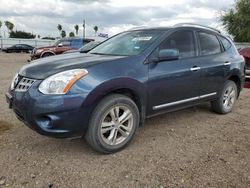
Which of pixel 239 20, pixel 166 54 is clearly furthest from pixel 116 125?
pixel 239 20

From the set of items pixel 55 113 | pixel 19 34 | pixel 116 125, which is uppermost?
pixel 19 34

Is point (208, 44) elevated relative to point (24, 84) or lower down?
elevated

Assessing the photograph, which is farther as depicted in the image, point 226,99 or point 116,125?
point 226,99

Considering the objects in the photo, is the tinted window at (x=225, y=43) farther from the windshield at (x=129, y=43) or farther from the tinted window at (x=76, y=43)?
the tinted window at (x=76, y=43)

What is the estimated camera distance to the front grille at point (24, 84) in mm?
3642

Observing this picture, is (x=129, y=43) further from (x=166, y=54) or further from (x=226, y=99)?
(x=226, y=99)

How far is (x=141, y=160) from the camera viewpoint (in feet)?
12.3

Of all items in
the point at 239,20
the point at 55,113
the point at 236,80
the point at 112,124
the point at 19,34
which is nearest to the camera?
the point at 55,113

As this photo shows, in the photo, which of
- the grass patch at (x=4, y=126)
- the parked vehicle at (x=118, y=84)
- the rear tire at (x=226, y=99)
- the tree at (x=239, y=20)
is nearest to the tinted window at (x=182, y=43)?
the parked vehicle at (x=118, y=84)

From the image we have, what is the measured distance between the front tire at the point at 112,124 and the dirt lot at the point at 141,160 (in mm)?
152

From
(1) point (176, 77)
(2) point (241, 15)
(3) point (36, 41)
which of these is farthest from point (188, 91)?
(3) point (36, 41)

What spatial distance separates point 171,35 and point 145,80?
98 cm

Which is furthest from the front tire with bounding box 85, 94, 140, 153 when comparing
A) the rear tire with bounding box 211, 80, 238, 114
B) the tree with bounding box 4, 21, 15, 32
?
the tree with bounding box 4, 21, 15, 32

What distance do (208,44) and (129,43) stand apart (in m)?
1.55
